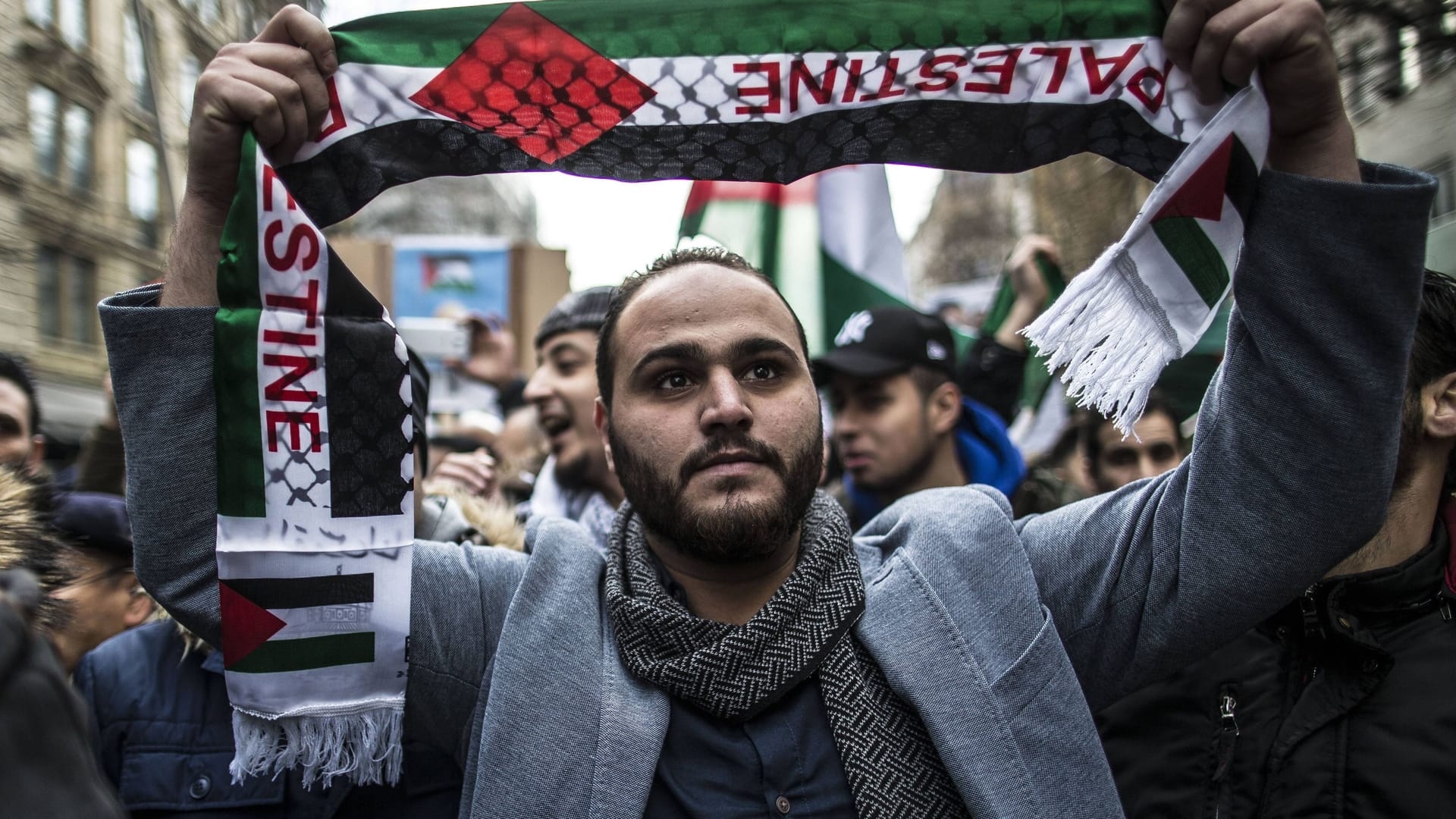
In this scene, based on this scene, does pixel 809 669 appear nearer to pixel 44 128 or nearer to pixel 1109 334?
pixel 1109 334

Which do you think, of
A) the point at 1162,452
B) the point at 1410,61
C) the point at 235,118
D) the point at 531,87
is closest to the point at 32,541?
the point at 235,118

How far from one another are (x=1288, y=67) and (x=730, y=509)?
1131 mm

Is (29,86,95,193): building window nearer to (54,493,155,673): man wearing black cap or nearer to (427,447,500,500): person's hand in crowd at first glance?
(54,493,155,673): man wearing black cap

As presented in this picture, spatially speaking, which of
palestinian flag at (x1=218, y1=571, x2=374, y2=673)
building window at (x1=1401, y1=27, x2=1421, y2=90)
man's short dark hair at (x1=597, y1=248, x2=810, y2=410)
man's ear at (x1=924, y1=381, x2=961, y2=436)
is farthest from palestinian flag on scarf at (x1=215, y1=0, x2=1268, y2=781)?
man's ear at (x1=924, y1=381, x2=961, y2=436)

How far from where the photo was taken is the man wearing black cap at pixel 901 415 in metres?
3.54

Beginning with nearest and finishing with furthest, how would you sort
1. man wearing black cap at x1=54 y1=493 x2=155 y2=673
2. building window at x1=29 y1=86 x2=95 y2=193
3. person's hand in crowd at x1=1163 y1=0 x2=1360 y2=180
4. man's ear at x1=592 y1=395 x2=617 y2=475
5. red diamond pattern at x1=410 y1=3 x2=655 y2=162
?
person's hand in crowd at x1=1163 y1=0 x2=1360 y2=180
red diamond pattern at x1=410 y1=3 x2=655 y2=162
man's ear at x1=592 y1=395 x2=617 y2=475
man wearing black cap at x1=54 y1=493 x2=155 y2=673
building window at x1=29 y1=86 x2=95 y2=193

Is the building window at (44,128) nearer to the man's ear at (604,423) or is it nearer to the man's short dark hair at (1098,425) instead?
the man's ear at (604,423)

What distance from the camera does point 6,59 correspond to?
2545 mm

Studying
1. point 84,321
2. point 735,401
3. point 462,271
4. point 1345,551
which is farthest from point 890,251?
point 84,321

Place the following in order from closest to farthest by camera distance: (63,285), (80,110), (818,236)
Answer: (80,110)
(818,236)
(63,285)

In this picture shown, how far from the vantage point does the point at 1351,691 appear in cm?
172

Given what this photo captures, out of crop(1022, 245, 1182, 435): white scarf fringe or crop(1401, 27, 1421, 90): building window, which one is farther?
crop(1401, 27, 1421, 90): building window

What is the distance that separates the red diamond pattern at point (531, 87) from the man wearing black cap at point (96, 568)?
51.9 inches

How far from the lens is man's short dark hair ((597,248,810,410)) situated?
84.0 inches
